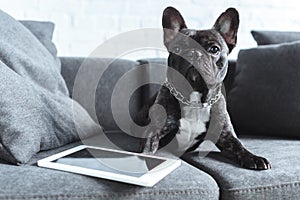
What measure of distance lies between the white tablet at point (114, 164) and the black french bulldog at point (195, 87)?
14 centimetres

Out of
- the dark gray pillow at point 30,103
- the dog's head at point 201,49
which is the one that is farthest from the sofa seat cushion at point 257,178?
the dark gray pillow at point 30,103

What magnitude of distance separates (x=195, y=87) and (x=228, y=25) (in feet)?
0.83

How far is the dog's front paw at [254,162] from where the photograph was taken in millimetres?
1241

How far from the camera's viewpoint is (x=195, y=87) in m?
1.40

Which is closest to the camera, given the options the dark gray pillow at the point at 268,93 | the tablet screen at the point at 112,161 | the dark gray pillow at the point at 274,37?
the tablet screen at the point at 112,161

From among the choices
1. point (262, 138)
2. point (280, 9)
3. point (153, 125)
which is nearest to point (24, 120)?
point (153, 125)

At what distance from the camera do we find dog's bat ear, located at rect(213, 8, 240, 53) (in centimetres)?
142

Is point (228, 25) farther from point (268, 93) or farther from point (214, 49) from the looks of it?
point (268, 93)

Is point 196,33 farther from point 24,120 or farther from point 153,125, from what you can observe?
point 24,120

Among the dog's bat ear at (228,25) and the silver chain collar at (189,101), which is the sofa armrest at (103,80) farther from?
the dog's bat ear at (228,25)

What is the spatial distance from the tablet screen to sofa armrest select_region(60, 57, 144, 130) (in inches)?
21.9

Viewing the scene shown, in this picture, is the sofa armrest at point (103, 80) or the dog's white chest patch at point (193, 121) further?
the sofa armrest at point (103, 80)

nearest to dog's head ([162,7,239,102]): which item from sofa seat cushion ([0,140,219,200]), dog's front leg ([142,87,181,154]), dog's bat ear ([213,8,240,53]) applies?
dog's bat ear ([213,8,240,53])

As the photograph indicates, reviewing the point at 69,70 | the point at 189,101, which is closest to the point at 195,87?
the point at 189,101
